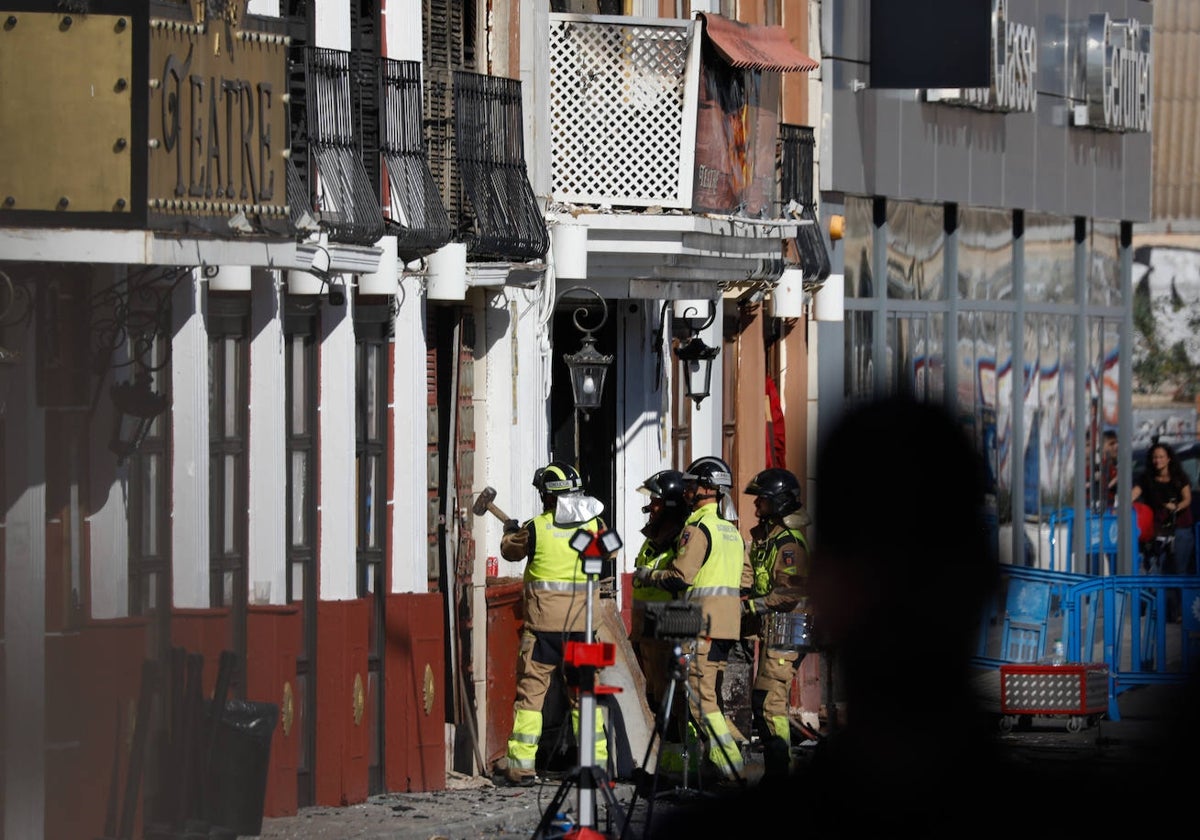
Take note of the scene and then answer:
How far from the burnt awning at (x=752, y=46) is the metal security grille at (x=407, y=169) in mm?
3487

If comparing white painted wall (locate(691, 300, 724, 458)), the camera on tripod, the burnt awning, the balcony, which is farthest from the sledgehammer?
white painted wall (locate(691, 300, 724, 458))

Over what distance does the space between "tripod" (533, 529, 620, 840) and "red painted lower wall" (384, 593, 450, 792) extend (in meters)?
2.44

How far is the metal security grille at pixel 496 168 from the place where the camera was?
1490 centimetres

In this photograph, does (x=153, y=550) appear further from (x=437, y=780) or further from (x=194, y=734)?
(x=437, y=780)

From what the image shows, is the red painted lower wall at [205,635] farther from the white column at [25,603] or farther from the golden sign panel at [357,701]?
the golden sign panel at [357,701]

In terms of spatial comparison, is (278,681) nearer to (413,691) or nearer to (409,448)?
(413,691)

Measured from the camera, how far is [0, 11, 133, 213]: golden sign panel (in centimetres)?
1021

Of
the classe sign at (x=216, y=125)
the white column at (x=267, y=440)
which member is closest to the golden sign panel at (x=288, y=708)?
the white column at (x=267, y=440)

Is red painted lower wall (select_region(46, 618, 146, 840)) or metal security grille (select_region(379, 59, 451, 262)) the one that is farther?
metal security grille (select_region(379, 59, 451, 262))

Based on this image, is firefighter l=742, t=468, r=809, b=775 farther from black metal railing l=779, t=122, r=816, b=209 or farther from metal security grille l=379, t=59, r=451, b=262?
black metal railing l=779, t=122, r=816, b=209

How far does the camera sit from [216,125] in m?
11.0

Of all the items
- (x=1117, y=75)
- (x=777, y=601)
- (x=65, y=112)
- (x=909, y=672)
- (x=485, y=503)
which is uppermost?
(x=1117, y=75)

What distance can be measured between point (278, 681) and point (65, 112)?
11.8ft

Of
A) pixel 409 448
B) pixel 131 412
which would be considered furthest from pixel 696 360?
pixel 131 412
